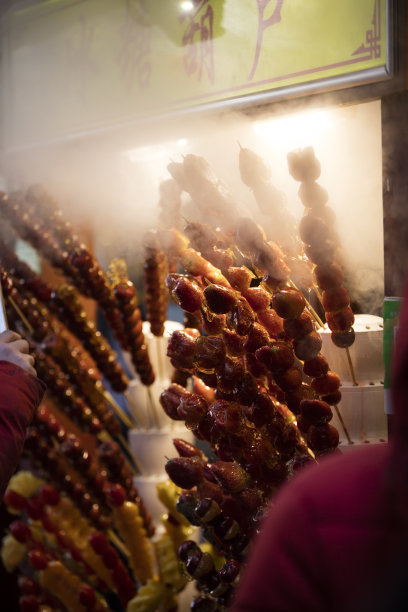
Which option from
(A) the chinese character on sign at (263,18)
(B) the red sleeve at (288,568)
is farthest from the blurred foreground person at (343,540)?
(A) the chinese character on sign at (263,18)

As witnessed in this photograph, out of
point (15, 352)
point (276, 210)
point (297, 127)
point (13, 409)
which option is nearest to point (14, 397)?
point (13, 409)

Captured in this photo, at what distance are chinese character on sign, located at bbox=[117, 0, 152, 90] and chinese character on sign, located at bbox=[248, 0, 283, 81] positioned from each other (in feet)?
1.40

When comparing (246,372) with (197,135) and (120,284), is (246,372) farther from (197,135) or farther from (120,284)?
(197,135)

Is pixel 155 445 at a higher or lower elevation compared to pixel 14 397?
lower

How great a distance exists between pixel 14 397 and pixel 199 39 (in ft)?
4.22

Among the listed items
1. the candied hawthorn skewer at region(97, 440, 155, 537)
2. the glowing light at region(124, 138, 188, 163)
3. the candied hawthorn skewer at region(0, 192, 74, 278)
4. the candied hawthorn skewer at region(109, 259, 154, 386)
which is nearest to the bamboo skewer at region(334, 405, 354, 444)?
the candied hawthorn skewer at region(109, 259, 154, 386)

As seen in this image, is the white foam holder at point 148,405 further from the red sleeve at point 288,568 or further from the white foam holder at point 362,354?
the red sleeve at point 288,568

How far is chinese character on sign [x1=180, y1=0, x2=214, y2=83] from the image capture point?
1.69 metres

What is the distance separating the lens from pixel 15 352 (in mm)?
1599

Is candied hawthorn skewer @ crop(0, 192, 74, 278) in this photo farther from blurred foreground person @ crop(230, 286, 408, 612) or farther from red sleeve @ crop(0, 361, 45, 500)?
blurred foreground person @ crop(230, 286, 408, 612)

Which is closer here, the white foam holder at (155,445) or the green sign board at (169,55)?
the green sign board at (169,55)

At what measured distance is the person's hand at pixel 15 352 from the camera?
158cm

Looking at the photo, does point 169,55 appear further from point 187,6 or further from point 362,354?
point 362,354

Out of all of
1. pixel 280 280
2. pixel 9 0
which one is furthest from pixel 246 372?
pixel 9 0
